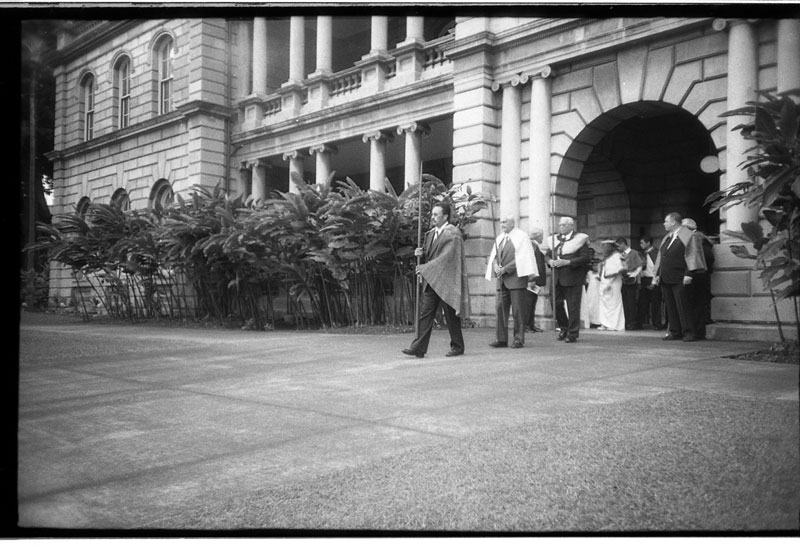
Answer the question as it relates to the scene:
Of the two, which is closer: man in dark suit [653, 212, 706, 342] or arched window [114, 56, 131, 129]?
arched window [114, 56, 131, 129]

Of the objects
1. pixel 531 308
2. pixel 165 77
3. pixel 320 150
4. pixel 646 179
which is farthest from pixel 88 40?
pixel 646 179

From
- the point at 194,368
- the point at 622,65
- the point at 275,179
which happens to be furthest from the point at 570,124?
the point at 194,368

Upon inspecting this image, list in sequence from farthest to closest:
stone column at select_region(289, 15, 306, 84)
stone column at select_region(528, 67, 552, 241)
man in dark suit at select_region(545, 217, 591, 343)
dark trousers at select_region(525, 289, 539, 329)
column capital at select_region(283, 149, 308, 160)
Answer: stone column at select_region(528, 67, 552, 241) < dark trousers at select_region(525, 289, 539, 329) < column capital at select_region(283, 149, 308, 160) < man in dark suit at select_region(545, 217, 591, 343) < stone column at select_region(289, 15, 306, 84)

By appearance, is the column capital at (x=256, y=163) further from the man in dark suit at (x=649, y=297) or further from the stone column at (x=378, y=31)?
the man in dark suit at (x=649, y=297)

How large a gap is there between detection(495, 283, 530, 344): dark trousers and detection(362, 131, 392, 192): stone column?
14.8 ft

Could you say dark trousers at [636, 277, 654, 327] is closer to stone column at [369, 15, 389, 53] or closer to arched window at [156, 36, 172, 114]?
stone column at [369, 15, 389, 53]

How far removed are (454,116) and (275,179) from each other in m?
4.08

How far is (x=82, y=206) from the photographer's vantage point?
153 inches

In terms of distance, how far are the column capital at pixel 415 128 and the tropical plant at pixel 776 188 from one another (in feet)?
26.4

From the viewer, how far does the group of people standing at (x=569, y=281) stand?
7.20m

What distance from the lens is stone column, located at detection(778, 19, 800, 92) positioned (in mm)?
2770

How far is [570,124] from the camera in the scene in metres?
11.3

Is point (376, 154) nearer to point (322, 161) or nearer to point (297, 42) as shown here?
point (322, 161)

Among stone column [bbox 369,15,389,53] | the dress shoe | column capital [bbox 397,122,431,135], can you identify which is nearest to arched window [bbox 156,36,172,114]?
stone column [bbox 369,15,389,53]
